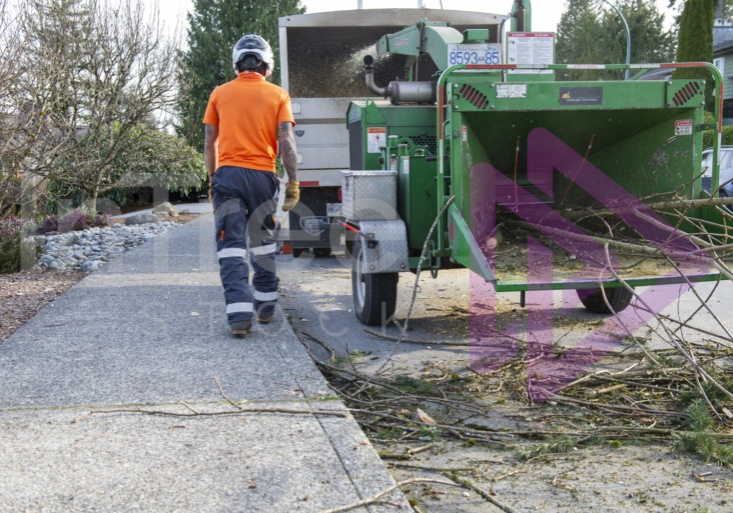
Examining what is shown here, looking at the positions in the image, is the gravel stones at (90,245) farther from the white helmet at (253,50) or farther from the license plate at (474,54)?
the license plate at (474,54)

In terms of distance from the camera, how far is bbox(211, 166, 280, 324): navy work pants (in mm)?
4656

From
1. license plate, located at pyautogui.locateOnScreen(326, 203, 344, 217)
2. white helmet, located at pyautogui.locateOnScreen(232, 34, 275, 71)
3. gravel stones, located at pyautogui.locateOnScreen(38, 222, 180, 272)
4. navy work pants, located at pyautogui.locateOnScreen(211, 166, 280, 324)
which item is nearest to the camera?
navy work pants, located at pyautogui.locateOnScreen(211, 166, 280, 324)

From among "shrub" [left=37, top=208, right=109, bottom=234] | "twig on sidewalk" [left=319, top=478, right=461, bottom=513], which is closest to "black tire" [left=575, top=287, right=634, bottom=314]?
"twig on sidewalk" [left=319, top=478, right=461, bottom=513]

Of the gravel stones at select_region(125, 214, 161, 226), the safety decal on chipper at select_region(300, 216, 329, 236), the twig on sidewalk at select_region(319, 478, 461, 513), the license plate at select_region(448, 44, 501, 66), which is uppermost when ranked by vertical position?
the license plate at select_region(448, 44, 501, 66)

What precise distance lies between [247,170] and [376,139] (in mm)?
1864

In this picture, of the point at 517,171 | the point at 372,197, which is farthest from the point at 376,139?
the point at 517,171

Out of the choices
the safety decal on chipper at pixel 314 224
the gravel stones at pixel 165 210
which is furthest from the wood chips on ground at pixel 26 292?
the gravel stones at pixel 165 210

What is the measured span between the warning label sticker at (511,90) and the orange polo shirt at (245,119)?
146 centimetres

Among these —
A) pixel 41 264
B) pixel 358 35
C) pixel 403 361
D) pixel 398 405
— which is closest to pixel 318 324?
pixel 403 361

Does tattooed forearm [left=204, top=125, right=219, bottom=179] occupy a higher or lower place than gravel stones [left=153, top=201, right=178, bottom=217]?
higher

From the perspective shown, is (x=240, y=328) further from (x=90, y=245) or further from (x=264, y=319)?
(x=90, y=245)

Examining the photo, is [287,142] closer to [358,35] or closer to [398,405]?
[398,405]

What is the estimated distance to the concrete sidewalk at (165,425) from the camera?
2441mm

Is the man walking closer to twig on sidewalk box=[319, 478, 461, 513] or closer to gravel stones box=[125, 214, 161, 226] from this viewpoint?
twig on sidewalk box=[319, 478, 461, 513]
